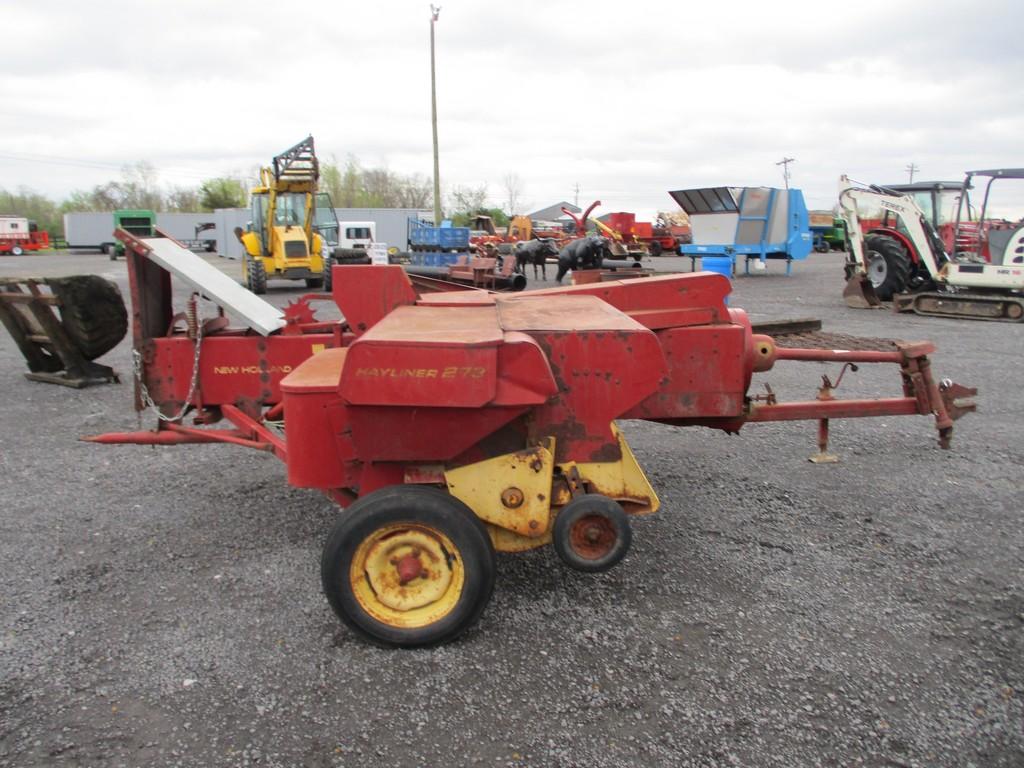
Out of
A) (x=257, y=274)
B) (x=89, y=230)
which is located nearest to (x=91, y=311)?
(x=257, y=274)

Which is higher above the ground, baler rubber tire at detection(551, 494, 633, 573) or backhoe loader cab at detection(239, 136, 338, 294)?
backhoe loader cab at detection(239, 136, 338, 294)

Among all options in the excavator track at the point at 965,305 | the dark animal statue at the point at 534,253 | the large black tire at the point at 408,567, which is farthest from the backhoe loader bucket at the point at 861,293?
the large black tire at the point at 408,567

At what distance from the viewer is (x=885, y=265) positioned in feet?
48.2

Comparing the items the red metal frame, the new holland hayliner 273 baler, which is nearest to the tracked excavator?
the red metal frame

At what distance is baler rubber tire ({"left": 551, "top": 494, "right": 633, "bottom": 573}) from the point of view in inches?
117

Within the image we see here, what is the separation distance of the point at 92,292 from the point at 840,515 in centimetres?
658

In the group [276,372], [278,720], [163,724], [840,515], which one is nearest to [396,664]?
[278,720]

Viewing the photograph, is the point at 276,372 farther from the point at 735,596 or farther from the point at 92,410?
the point at 92,410

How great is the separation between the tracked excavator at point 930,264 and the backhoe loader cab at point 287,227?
1124cm

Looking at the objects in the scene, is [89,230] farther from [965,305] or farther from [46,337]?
[965,305]

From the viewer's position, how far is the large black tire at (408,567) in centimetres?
291

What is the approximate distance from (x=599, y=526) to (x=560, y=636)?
47cm

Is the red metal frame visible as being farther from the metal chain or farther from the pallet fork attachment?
the pallet fork attachment

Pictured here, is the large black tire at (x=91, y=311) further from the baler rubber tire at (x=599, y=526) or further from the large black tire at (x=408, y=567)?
the baler rubber tire at (x=599, y=526)
